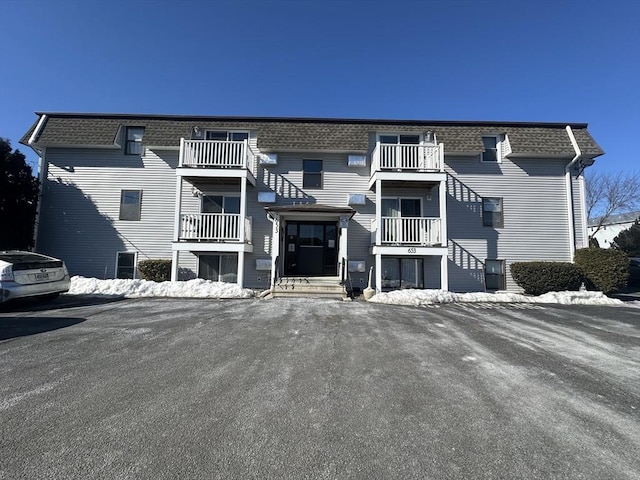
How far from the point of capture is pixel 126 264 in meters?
13.3

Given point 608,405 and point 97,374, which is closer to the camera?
point 608,405

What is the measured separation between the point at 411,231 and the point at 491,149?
597cm

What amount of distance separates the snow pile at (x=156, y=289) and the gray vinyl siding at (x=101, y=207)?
2.53 m

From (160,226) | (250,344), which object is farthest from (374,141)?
(250,344)

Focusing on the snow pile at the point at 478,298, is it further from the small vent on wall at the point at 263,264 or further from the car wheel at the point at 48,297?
the car wheel at the point at 48,297

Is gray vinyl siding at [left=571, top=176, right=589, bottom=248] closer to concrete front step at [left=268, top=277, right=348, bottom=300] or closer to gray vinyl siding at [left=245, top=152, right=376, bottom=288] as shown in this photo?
gray vinyl siding at [left=245, top=152, right=376, bottom=288]

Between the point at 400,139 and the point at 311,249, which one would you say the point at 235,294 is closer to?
the point at 311,249

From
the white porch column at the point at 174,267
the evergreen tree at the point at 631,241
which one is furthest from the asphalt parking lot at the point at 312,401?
the evergreen tree at the point at 631,241

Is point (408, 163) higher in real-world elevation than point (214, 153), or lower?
lower

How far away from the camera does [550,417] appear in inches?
119

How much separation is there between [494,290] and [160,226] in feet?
48.5

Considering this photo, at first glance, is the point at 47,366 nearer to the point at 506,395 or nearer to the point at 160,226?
the point at 506,395

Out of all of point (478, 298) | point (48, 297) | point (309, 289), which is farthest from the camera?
point (309, 289)

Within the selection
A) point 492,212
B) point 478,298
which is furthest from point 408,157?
point 478,298
